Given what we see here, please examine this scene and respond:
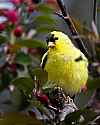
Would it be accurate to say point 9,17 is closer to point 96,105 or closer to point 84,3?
point 96,105

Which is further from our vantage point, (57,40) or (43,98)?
(57,40)

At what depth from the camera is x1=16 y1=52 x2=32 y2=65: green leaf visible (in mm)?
1821

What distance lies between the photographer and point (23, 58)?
1825 millimetres

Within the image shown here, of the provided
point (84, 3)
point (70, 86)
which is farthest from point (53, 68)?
point (84, 3)

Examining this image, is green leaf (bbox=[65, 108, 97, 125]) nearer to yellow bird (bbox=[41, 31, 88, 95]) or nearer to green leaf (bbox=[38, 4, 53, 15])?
yellow bird (bbox=[41, 31, 88, 95])

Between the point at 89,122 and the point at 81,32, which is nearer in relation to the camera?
the point at 89,122

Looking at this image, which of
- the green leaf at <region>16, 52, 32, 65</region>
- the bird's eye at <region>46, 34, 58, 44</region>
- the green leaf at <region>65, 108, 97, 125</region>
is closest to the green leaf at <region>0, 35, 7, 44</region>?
the green leaf at <region>16, 52, 32, 65</region>

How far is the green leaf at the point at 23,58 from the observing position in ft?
5.97

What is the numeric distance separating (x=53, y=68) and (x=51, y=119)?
479mm

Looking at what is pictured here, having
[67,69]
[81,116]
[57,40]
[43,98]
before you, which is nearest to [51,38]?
[57,40]

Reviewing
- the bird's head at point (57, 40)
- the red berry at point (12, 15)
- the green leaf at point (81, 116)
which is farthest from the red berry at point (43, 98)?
the red berry at point (12, 15)

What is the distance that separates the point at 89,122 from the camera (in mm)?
942

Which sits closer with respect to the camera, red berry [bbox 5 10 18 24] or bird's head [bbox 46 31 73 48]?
bird's head [bbox 46 31 73 48]

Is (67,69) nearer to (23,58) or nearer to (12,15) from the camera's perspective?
(23,58)
